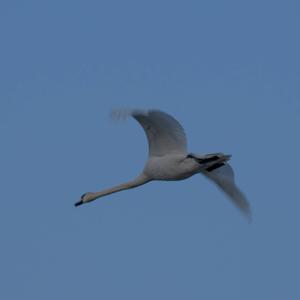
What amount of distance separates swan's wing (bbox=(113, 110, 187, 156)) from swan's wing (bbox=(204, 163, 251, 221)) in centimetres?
239

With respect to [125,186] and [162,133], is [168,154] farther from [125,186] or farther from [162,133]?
[125,186]

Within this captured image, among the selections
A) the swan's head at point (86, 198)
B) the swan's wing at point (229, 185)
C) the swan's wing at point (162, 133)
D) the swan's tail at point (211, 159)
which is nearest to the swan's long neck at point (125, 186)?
the swan's head at point (86, 198)

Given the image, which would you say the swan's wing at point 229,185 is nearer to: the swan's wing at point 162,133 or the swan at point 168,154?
the swan at point 168,154

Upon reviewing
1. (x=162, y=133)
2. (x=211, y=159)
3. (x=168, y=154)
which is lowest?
(x=211, y=159)

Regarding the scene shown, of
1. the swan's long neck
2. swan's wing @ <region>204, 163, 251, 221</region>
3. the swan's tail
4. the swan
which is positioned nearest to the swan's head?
the swan's long neck

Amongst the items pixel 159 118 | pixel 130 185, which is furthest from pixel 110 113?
pixel 130 185

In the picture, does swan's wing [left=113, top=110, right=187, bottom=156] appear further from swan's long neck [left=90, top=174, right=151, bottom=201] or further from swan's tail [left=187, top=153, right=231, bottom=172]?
swan's long neck [left=90, top=174, right=151, bottom=201]

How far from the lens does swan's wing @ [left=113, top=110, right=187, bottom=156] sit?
118 feet

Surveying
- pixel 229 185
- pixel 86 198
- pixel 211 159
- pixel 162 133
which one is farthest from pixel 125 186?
pixel 211 159

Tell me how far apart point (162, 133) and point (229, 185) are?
10.9 ft

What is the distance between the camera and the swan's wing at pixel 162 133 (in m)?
35.9

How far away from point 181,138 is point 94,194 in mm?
5899

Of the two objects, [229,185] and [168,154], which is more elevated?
[168,154]

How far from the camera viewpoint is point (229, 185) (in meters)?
38.8
